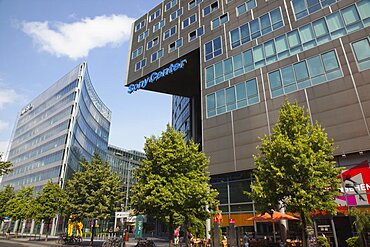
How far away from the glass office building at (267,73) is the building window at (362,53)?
72 mm

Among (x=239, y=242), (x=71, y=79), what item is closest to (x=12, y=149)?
(x=71, y=79)

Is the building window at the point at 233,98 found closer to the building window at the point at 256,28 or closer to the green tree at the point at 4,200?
the building window at the point at 256,28

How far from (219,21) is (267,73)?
10.8 metres

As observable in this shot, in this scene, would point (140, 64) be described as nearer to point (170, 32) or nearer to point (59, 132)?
point (170, 32)

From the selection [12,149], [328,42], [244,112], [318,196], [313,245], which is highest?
[12,149]

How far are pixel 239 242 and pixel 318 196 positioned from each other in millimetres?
10167

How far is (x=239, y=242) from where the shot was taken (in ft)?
77.0

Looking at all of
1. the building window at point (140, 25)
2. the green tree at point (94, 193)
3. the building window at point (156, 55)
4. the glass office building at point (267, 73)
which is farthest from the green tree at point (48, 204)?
the building window at point (140, 25)

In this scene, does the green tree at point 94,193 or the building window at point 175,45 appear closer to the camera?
the green tree at point 94,193

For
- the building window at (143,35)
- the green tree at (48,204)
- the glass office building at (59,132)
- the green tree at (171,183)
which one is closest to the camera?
the green tree at (171,183)

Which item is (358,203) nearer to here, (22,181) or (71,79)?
(71,79)

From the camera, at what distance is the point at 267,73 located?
27.5 m

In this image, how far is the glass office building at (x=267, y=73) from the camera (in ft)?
71.7

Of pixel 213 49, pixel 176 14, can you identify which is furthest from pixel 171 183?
pixel 176 14
